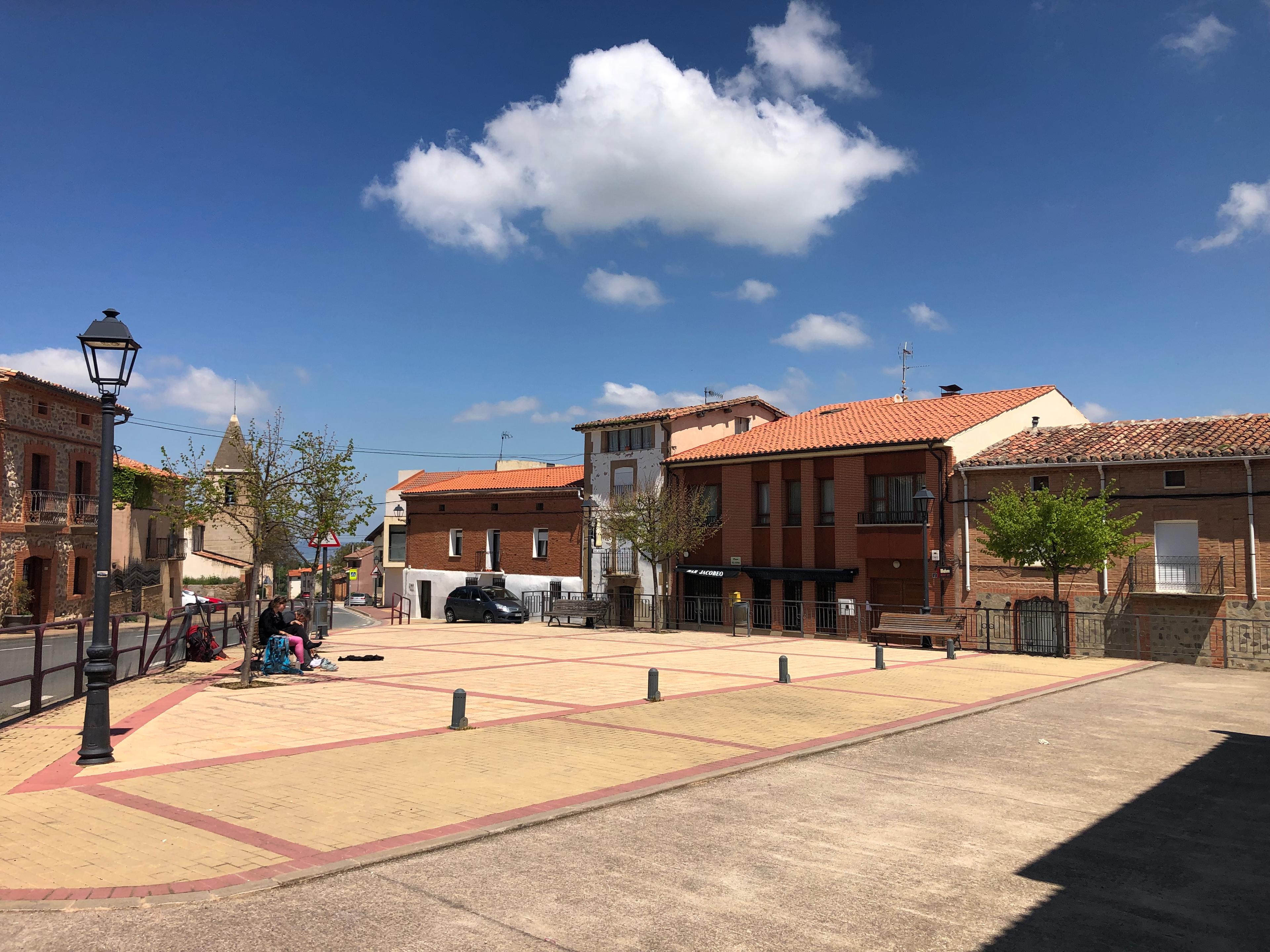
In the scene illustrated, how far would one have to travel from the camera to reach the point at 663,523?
3397cm

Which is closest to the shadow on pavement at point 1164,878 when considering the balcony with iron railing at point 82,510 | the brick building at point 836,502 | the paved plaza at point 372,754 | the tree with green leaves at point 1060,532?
the paved plaza at point 372,754

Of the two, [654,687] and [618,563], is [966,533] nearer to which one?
[618,563]

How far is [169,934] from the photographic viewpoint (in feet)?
16.9

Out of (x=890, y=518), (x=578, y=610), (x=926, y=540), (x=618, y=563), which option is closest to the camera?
(x=926, y=540)

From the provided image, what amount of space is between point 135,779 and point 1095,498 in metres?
24.6

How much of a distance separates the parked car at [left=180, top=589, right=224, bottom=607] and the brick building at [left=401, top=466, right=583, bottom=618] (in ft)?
33.8

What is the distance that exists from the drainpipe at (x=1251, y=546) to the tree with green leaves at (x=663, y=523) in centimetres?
1727

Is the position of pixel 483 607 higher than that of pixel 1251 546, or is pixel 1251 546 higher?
pixel 1251 546

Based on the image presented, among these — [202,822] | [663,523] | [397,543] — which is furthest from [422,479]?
[202,822]

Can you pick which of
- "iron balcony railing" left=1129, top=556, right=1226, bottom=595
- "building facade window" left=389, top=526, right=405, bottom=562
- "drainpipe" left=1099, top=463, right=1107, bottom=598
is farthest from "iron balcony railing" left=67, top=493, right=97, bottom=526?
"iron balcony railing" left=1129, top=556, right=1226, bottom=595

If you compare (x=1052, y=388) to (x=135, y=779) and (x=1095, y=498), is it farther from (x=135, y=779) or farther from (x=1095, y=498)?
(x=135, y=779)

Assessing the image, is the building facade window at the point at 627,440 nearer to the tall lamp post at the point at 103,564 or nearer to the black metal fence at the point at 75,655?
the black metal fence at the point at 75,655

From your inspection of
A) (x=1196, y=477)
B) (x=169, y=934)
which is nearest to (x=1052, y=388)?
(x=1196, y=477)

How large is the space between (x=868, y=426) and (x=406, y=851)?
30113 millimetres
